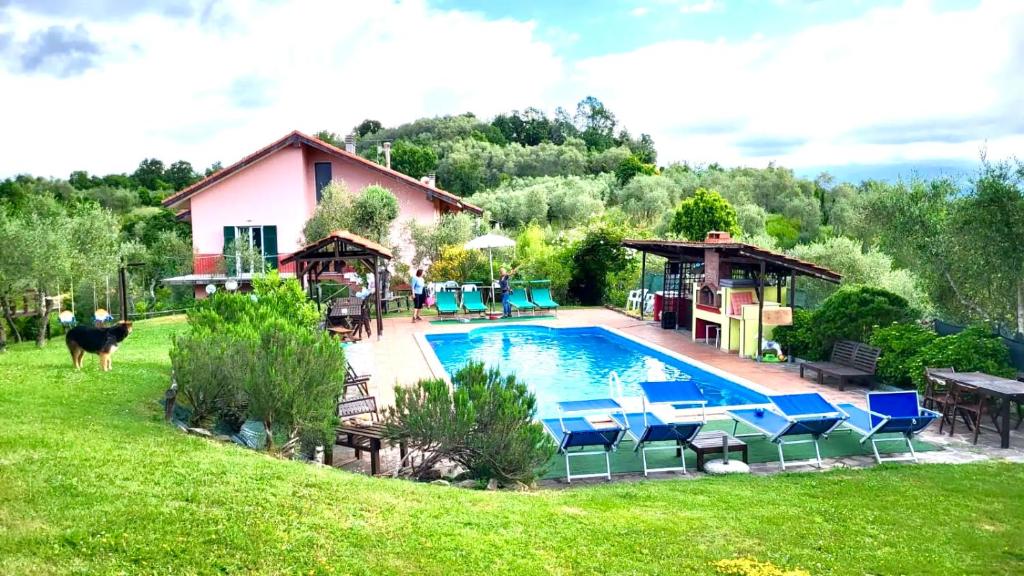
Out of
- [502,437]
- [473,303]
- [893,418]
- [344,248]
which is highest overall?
[344,248]

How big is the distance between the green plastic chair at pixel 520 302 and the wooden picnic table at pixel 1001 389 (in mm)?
13208

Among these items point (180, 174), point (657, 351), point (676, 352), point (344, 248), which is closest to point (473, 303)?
point (344, 248)

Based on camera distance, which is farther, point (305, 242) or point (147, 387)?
point (305, 242)

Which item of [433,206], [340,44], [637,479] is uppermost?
[340,44]

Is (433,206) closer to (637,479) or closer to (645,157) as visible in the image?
(637,479)

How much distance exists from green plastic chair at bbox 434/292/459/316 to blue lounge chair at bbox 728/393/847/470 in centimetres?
1242

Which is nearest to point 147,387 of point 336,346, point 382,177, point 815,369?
point 336,346

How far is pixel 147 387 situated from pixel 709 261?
1130 cm

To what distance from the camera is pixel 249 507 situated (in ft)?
16.6

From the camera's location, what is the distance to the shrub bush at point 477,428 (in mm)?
7250

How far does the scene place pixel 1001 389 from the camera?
8.51 meters

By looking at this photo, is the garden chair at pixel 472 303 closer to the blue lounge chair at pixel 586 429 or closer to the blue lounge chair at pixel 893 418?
the blue lounge chair at pixel 586 429

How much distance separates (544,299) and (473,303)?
2.11 metres

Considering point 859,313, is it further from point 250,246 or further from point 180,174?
point 180,174
